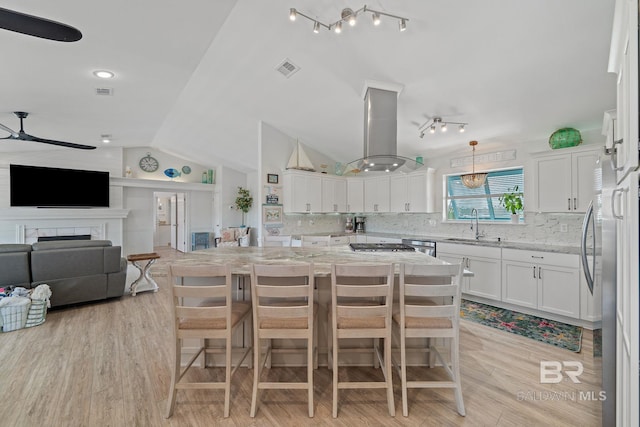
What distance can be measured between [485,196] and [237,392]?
171 inches

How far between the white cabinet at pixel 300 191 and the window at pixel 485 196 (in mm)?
2351

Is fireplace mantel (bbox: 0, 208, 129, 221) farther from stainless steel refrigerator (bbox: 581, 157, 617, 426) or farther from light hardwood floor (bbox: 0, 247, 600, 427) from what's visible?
stainless steel refrigerator (bbox: 581, 157, 617, 426)

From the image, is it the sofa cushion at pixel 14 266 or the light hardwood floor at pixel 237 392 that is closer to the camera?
the light hardwood floor at pixel 237 392

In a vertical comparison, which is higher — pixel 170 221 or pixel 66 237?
pixel 170 221

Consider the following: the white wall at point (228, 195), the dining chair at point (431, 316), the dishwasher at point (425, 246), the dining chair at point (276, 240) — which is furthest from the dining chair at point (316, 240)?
the white wall at point (228, 195)

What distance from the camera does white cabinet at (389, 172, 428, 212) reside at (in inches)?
197

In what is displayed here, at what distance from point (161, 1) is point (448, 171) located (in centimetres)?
444

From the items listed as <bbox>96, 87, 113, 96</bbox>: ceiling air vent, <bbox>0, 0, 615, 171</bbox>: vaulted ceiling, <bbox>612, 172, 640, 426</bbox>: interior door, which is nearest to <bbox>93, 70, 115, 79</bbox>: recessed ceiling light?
<bbox>0, 0, 615, 171</bbox>: vaulted ceiling

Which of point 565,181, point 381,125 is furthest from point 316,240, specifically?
point 565,181

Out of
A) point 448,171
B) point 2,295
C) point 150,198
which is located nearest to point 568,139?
point 448,171

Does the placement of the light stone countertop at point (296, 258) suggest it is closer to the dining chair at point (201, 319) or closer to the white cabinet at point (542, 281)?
the dining chair at point (201, 319)

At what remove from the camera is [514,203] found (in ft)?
13.6

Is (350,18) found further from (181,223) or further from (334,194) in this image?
(181,223)
